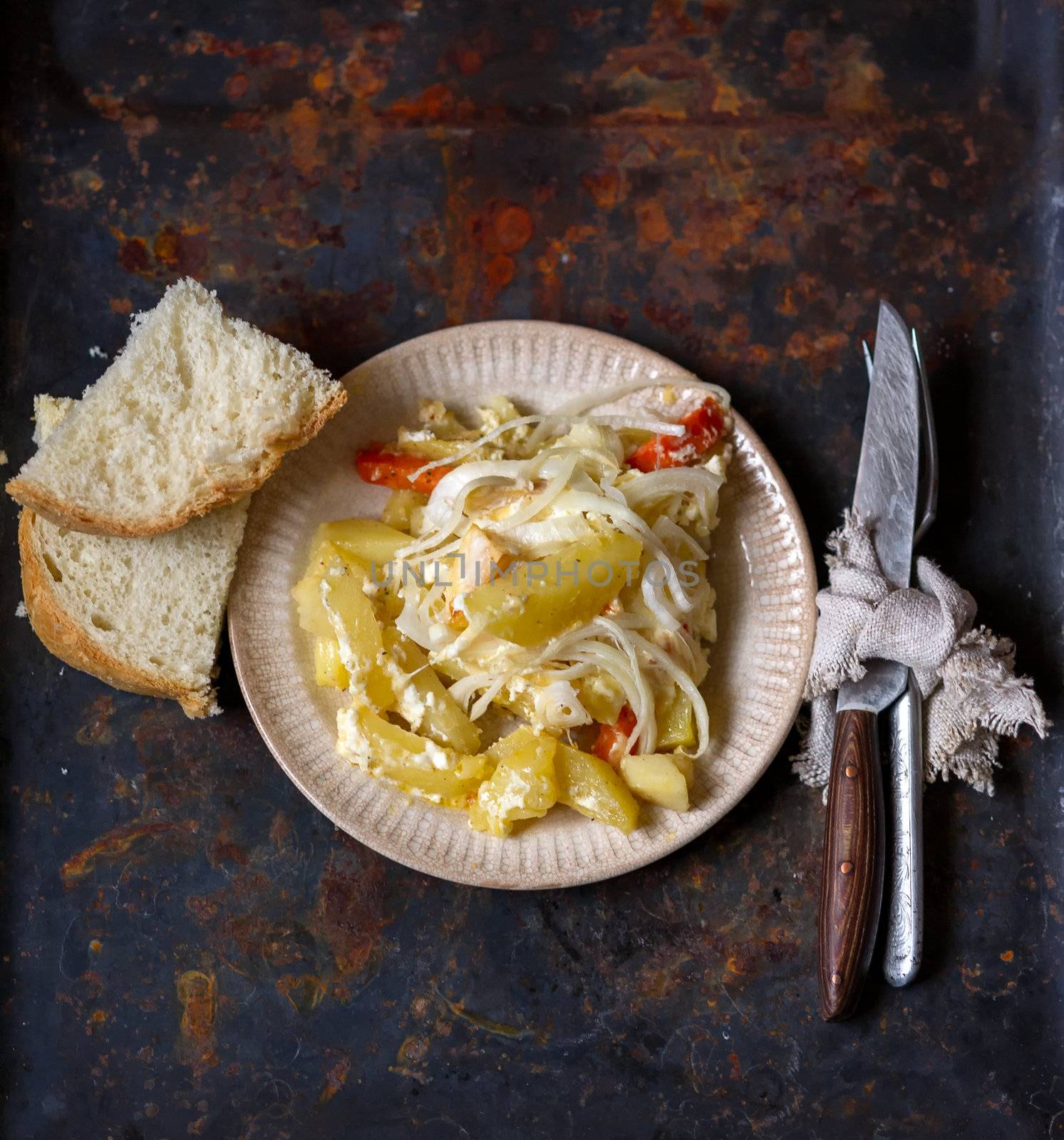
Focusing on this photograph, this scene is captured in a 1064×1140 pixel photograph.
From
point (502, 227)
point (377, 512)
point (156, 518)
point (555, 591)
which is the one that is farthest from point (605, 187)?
point (156, 518)

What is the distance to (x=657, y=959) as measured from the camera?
10.1ft

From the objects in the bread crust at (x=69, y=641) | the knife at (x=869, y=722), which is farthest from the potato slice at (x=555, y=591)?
the bread crust at (x=69, y=641)

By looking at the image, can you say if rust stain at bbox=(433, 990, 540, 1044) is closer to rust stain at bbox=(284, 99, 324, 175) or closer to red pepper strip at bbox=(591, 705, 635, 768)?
red pepper strip at bbox=(591, 705, 635, 768)

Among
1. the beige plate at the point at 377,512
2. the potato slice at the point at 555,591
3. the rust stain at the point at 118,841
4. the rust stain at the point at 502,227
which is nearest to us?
the potato slice at the point at 555,591

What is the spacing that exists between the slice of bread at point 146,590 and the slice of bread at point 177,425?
0.10 meters

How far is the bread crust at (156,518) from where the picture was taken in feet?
9.17

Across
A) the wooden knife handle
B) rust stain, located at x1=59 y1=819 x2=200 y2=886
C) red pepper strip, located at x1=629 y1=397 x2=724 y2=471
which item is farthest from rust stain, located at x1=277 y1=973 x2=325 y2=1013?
red pepper strip, located at x1=629 y1=397 x2=724 y2=471

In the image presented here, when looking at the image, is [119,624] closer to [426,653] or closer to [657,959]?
[426,653]

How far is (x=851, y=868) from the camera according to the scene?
280cm

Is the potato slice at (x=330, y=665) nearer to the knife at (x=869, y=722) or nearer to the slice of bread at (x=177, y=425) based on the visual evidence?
the slice of bread at (x=177, y=425)

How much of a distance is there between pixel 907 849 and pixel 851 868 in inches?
8.8

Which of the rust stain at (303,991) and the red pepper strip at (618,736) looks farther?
the rust stain at (303,991)

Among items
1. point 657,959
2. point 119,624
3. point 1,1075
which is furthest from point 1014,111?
point 1,1075

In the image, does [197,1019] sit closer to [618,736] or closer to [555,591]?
[618,736]
